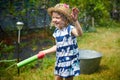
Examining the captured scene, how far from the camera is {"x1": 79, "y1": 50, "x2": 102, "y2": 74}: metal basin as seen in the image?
6594 millimetres

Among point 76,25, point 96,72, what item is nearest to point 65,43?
point 76,25

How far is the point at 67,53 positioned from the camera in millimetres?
3662

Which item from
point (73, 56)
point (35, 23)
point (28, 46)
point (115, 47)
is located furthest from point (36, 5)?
point (73, 56)

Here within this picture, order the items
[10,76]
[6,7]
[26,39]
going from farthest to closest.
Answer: [6,7], [26,39], [10,76]

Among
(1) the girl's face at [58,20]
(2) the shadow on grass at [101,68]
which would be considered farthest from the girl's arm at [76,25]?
(2) the shadow on grass at [101,68]

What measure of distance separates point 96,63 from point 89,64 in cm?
26

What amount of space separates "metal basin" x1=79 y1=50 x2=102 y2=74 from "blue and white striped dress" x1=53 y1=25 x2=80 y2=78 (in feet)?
9.35

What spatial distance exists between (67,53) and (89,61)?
3.02 meters

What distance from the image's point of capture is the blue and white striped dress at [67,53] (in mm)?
3662

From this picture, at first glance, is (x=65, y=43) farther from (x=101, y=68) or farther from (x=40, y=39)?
(x=40, y=39)

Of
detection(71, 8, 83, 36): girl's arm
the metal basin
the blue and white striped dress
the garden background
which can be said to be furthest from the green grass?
detection(71, 8, 83, 36): girl's arm

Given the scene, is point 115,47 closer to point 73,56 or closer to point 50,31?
point 50,31

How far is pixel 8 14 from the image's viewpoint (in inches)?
546

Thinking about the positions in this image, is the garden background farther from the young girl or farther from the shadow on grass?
the young girl
